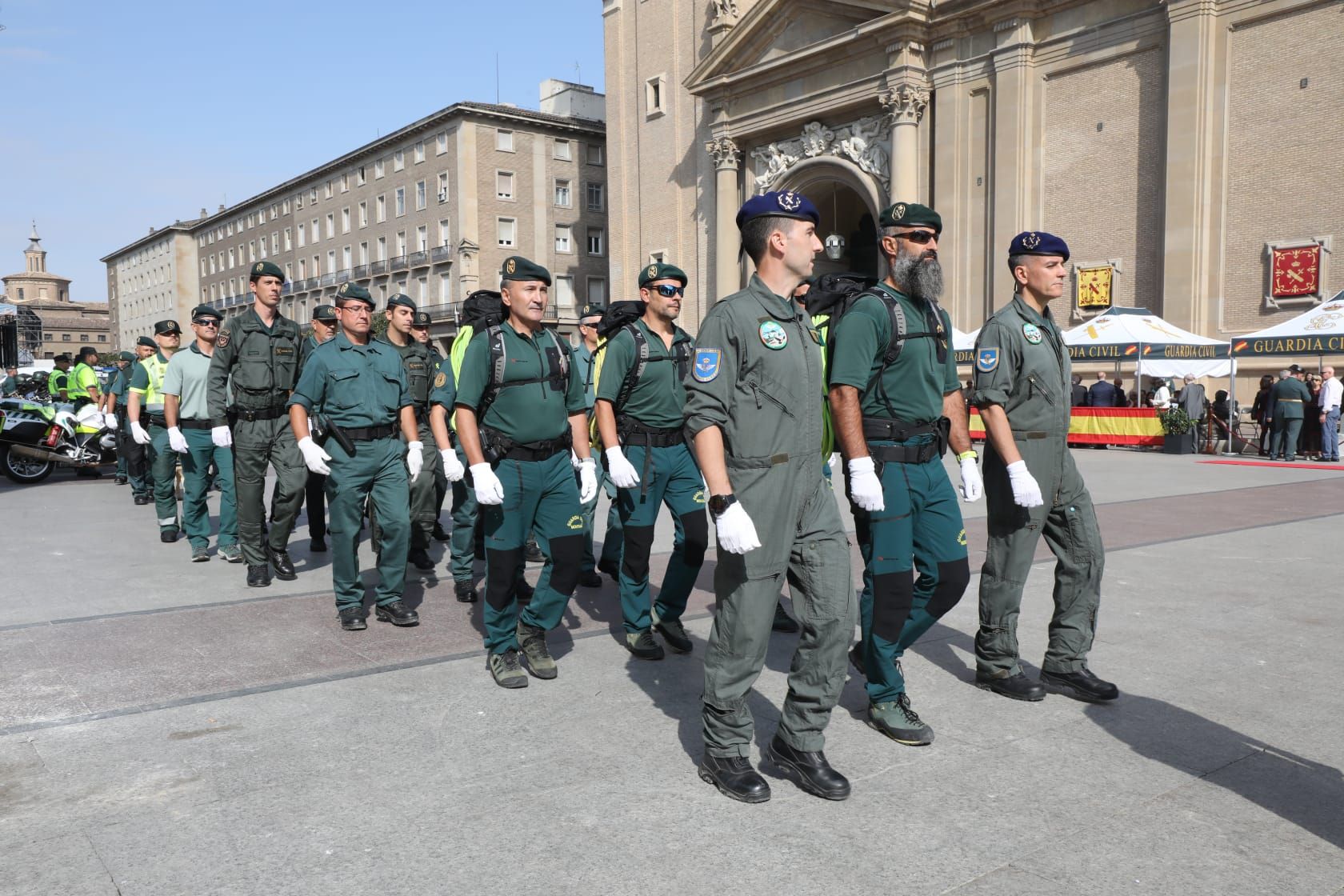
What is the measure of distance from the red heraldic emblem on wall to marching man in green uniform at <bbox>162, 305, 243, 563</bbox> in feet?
77.4

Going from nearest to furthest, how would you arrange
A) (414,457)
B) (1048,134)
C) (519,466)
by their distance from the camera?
(519,466)
(414,457)
(1048,134)

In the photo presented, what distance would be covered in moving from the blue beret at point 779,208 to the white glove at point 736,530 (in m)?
0.97

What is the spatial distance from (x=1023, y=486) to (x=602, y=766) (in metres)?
2.06

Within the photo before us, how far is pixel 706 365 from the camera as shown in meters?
3.45

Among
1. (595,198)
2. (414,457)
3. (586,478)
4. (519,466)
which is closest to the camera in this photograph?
(519,466)

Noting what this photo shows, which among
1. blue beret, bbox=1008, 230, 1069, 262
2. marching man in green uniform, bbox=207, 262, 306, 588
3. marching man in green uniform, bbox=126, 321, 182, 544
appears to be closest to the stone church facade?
marching man in green uniform, bbox=126, 321, 182, 544

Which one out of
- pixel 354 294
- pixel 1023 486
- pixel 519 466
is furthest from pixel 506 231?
pixel 1023 486

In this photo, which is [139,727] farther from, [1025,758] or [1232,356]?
[1232,356]

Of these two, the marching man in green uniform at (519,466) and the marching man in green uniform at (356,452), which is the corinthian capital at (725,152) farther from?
the marching man in green uniform at (519,466)

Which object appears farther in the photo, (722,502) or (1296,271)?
(1296,271)

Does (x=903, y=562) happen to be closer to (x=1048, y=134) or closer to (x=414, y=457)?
(x=414, y=457)

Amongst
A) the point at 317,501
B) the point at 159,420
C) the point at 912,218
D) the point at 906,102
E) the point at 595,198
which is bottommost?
the point at 317,501

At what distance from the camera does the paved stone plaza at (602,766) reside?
2891 mm

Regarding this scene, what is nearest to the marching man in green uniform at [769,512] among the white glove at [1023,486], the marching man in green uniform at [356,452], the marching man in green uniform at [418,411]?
the white glove at [1023,486]
